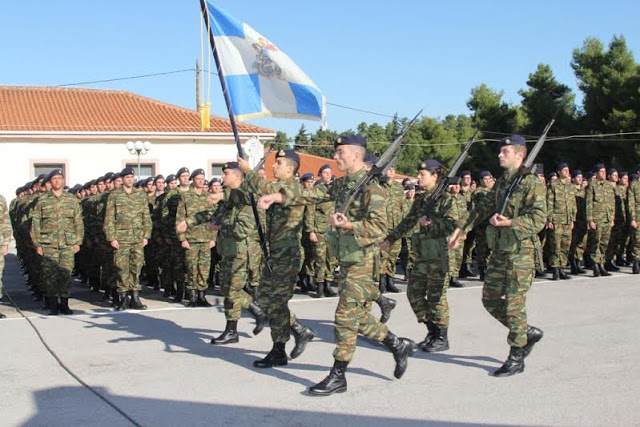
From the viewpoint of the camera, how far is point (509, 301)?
633 cm

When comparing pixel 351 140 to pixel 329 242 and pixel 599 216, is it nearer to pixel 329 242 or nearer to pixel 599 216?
pixel 329 242

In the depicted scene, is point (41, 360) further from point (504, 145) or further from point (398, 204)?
point (398, 204)

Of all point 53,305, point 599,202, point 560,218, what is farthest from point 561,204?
point 53,305

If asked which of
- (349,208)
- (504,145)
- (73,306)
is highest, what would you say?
(504,145)

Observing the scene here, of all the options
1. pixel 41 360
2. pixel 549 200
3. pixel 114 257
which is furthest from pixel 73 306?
pixel 549 200

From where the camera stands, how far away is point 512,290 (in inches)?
249

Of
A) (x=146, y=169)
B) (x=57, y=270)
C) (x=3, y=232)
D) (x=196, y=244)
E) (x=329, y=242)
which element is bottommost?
(x=57, y=270)

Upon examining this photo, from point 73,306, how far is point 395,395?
24.1ft

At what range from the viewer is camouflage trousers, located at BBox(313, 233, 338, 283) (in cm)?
1198

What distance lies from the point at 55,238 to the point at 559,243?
8.98m

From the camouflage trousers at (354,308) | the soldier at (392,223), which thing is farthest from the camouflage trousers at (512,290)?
the soldier at (392,223)

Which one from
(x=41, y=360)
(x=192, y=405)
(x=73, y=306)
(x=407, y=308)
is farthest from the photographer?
(x=73, y=306)

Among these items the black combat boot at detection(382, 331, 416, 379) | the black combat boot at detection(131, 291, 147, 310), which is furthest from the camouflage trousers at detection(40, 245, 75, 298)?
the black combat boot at detection(382, 331, 416, 379)

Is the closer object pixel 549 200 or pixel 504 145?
pixel 504 145
